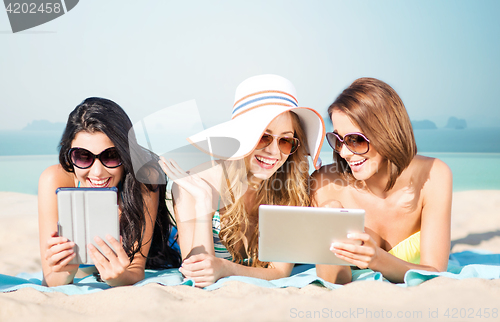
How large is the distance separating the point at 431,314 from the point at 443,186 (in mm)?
1291

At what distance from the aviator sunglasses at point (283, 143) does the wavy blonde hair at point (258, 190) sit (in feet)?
0.51

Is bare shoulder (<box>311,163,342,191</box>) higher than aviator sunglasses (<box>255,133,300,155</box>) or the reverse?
the reverse

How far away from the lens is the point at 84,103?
2.75 meters

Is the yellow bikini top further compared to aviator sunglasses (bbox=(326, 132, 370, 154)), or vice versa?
the yellow bikini top

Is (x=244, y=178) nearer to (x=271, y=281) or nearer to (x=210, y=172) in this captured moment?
(x=210, y=172)

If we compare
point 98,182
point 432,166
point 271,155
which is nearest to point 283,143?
point 271,155

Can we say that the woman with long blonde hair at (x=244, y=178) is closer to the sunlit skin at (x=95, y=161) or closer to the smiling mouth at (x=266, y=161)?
the smiling mouth at (x=266, y=161)

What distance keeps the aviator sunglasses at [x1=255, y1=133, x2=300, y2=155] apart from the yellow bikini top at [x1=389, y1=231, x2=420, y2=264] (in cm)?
125

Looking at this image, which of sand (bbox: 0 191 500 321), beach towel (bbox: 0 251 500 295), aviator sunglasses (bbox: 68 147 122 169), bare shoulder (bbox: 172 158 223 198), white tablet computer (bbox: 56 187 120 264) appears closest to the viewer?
sand (bbox: 0 191 500 321)

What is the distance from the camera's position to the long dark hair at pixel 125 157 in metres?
2.65

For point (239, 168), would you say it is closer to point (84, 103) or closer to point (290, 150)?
point (290, 150)

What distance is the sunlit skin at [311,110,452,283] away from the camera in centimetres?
269

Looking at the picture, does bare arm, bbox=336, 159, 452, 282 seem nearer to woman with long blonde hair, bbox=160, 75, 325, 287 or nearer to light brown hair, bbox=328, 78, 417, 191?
light brown hair, bbox=328, 78, 417, 191

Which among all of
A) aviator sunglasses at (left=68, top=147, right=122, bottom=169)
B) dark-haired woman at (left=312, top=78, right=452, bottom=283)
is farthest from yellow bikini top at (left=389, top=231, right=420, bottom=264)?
aviator sunglasses at (left=68, top=147, right=122, bottom=169)
